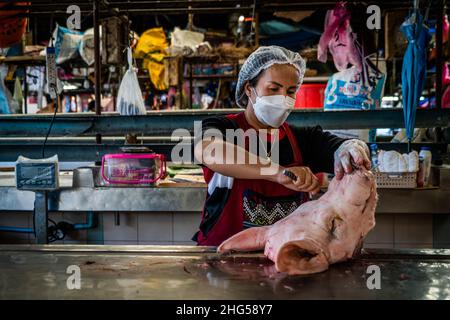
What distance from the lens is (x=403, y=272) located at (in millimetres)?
1924

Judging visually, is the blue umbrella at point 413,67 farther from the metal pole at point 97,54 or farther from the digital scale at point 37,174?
the digital scale at point 37,174

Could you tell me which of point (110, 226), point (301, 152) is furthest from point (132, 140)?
point (301, 152)

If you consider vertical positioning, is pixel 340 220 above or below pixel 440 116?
below

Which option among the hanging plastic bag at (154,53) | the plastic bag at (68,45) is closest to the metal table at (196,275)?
the plastic bag at (68,45)

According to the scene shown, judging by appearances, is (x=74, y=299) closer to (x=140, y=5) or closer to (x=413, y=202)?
(x=413, y=202)

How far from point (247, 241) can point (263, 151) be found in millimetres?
488

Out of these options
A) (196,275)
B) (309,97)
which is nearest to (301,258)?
(196,275)

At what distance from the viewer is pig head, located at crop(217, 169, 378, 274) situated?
1894mm

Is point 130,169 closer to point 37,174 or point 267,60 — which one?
point 37,174

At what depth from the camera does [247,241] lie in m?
2.14

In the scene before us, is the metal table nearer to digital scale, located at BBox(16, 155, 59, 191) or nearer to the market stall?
the market stall

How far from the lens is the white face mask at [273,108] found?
227 centimetres

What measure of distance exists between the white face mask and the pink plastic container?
1321 millimetres

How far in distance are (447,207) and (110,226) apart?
270cm
